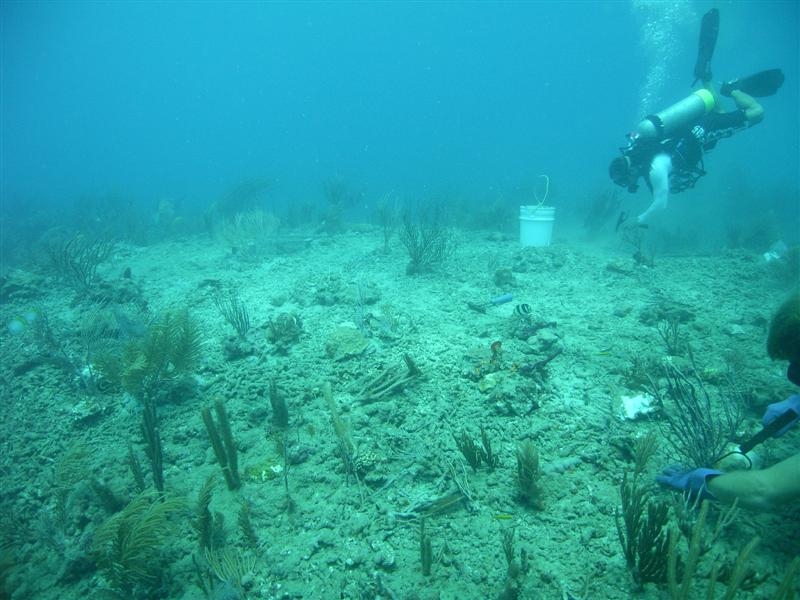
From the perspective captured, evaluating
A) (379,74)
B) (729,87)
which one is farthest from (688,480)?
(379,74)

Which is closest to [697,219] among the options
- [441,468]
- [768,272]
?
[768,272]

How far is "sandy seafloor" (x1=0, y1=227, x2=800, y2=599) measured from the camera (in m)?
2.63

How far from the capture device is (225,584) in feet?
8.53

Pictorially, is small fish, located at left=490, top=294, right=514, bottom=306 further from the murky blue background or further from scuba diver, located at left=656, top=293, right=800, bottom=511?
the murky blue background

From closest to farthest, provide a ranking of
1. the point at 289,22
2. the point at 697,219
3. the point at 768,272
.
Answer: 1. the point at 768,272
2. the point at 697,219
3. the point at 289,22

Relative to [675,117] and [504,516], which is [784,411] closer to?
[504,516]

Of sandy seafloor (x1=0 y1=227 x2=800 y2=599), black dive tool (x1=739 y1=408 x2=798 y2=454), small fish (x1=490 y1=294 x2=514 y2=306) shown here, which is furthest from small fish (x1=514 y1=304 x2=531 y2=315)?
black dive tool (x1=739 y1=408 x2=798 y2=454)

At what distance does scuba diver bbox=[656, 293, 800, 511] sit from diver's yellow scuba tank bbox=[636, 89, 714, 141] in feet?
19.7

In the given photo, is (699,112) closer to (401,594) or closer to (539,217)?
(539,217)

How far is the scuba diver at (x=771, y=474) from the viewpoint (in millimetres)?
2291

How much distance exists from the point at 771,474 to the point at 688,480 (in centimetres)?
51

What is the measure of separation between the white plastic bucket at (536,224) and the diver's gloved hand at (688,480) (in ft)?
27.0

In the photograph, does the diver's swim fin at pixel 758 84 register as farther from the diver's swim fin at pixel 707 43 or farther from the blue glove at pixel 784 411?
the blue glove at pixel 784 411

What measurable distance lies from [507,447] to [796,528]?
2048mm
